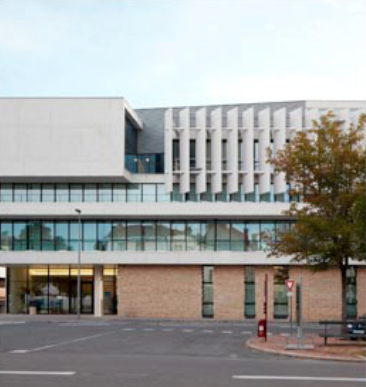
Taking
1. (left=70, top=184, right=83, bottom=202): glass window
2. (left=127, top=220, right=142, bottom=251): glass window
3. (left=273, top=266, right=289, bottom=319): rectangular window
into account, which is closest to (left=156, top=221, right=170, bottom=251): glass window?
(left=127, top=220, right=142, bottom=251): glass window

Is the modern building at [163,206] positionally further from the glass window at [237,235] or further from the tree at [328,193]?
the tree at [328,193]

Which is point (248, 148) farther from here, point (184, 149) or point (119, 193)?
point (119, 193)

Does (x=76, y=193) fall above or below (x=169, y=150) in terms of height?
below

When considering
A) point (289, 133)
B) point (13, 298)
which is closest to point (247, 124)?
point (289, 133)

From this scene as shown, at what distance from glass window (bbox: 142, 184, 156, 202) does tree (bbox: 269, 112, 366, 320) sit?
21.0m

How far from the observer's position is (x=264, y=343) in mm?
25328

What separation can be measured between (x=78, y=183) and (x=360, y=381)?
1398 inches

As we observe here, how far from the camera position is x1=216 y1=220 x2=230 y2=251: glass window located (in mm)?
48625

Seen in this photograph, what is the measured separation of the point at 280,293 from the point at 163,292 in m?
7.79

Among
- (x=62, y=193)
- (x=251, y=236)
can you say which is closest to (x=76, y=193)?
(x=62, y=193)

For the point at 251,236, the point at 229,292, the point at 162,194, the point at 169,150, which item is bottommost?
the point at 229,292

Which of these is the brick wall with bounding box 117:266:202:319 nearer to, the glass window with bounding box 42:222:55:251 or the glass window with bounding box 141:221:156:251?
the glass window with bounding box 141:221:156:251

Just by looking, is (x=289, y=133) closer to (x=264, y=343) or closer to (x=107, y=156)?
(x=107, y=156)

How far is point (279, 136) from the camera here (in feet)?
154
